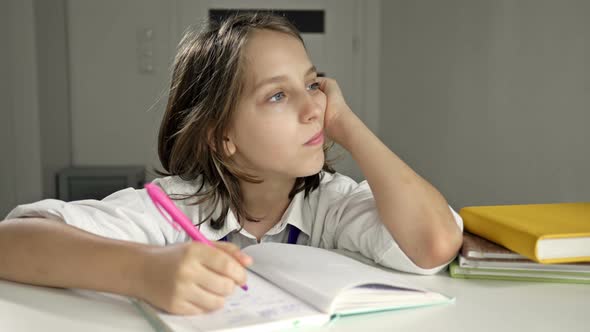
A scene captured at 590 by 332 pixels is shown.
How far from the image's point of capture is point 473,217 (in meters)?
0.89

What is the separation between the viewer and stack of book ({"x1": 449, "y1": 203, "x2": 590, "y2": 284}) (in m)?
0.72

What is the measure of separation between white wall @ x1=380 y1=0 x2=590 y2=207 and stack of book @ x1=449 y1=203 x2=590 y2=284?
1606 mm

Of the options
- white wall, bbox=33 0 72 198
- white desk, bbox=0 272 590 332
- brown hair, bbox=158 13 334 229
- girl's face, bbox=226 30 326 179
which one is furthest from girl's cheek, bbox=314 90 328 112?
white wall, bbox=33 0 72 198

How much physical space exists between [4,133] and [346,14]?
2.21m

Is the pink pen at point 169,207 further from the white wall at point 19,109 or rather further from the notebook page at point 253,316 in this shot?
the white wall at point 19,109

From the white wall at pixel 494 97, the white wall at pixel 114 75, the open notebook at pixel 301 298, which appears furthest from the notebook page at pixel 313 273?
the white wall at pixel 114 75

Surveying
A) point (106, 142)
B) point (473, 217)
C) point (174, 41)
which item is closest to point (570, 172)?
point (473, 217)

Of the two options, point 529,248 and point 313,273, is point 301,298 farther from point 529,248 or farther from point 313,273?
point 529,248

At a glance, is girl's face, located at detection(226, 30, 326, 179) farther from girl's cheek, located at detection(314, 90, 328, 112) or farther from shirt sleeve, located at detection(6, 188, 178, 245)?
shirt sleeve, located at detection(6, 188, 178, 245)

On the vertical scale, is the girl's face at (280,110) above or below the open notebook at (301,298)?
above

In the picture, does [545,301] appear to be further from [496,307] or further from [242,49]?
[242,49]

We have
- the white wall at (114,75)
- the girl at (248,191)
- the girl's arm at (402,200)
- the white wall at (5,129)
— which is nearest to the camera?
the girl at (248,191)

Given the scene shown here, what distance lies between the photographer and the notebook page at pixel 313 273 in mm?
606

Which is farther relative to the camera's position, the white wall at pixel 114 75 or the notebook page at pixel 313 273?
the white wall at pixel 114 75
